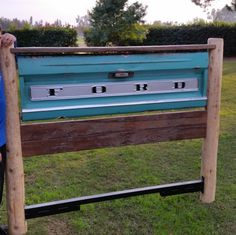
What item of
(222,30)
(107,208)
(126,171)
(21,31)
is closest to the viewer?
(107,208)

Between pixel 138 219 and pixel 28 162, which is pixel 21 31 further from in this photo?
pixel 138 219

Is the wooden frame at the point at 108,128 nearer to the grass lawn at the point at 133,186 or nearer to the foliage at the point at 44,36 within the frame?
the grass lawn at the point at 133,186

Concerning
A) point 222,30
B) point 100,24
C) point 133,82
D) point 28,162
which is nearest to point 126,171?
point 28,162

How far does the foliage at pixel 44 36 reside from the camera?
18359 mm

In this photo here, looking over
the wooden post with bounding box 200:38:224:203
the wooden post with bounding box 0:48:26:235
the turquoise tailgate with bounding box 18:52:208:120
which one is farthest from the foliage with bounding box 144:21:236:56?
the wooden post with bounding box 0:48:26:235

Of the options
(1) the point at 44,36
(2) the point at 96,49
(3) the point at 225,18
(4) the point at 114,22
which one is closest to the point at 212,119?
(2) the point at 96,49

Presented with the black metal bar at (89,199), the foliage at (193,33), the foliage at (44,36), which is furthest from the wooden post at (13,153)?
the foliage at (193,33)

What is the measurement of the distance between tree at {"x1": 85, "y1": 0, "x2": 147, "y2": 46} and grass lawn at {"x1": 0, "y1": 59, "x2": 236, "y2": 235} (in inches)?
513

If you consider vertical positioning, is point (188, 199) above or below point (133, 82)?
below

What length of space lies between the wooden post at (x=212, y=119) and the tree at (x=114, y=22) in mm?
15070

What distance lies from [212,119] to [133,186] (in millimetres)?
1209

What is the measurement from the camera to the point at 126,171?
498cm

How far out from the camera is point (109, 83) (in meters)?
3.54

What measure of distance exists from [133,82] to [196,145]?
8.87ft
